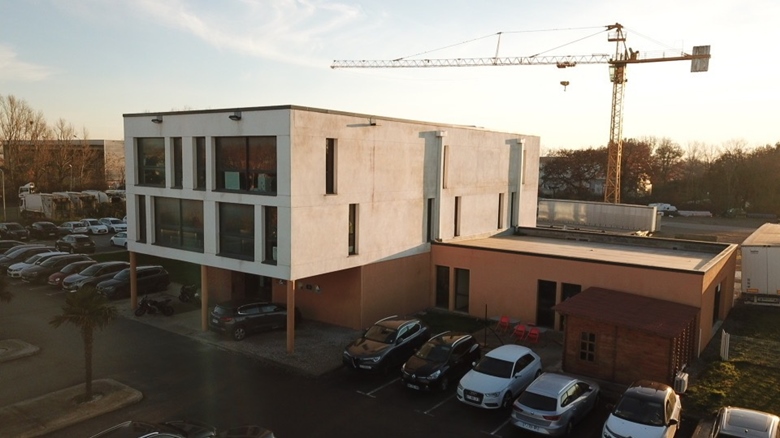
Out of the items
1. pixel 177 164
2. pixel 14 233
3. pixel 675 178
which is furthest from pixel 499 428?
pixel 675 178

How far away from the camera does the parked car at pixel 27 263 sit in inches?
1147

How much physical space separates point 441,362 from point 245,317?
25.4 feet

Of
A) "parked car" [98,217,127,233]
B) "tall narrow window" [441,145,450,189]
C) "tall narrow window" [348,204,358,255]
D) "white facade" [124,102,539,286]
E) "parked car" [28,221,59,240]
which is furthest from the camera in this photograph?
"parked car" [98,217,127,233]

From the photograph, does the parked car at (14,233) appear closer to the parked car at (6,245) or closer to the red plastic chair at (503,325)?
the parked car at (6,245)

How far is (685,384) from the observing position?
48.5 feet

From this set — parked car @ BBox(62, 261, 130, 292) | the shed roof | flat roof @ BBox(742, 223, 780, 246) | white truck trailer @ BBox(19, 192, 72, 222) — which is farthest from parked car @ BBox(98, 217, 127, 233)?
flat roof @ BBox(742, 223, 780, 246)

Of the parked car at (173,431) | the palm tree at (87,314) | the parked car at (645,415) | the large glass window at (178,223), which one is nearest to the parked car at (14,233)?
the large glass window at (178,223)

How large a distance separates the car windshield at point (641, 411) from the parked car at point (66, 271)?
26.0 m

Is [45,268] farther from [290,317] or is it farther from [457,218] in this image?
[457,218]

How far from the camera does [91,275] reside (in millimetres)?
26844

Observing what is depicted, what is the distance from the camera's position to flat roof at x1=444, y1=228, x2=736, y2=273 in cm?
2121

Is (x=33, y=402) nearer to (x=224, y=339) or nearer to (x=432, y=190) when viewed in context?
(x=224, y=339)

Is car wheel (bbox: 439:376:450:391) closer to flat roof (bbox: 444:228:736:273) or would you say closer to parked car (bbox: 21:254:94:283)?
flat roof (bbox: 444:228:736:273)

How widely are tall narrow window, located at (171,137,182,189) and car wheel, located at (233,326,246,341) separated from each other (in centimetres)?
583
